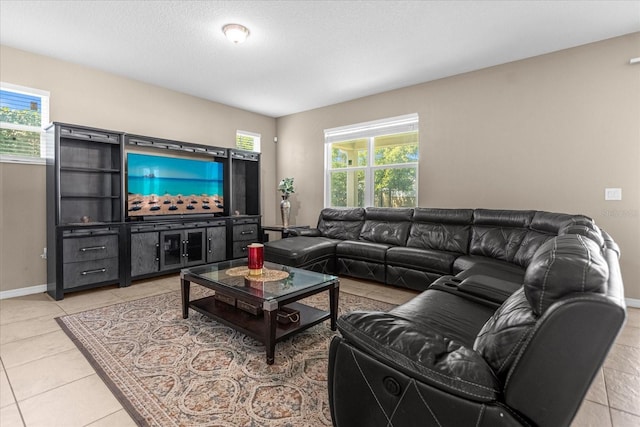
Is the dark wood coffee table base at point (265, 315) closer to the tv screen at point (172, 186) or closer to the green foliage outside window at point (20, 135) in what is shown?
the tv screen at point (172, 186)

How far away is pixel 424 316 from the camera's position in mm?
1717

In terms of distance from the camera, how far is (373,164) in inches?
201

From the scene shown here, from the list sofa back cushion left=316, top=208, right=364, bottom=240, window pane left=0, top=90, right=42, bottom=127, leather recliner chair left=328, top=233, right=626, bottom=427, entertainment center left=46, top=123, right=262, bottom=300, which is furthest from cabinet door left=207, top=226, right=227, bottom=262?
leather recliner chair left=328, top=233, right=626, bottom=427

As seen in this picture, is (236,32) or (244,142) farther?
(244,142)

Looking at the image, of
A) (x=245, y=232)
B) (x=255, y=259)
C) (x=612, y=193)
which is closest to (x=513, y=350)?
(x=255, y=259)

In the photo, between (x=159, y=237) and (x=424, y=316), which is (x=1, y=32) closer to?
(x=159, y=237)

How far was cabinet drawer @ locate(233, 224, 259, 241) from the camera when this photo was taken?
4973 millimetres

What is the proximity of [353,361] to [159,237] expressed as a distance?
366 centimetres

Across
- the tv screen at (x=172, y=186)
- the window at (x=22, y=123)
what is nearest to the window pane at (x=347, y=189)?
the tv screen at (x=172, y=186)

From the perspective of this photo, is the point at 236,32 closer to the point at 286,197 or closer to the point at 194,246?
the point at 194,246

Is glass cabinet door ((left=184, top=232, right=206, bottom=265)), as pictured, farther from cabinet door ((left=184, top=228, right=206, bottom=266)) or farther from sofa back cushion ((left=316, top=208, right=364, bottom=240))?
sofa back cushion ((left=316, top=208, right=364, bottom=240))

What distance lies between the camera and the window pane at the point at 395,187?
4.71m

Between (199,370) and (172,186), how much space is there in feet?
10.6

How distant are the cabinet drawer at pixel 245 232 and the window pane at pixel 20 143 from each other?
8.36ft
